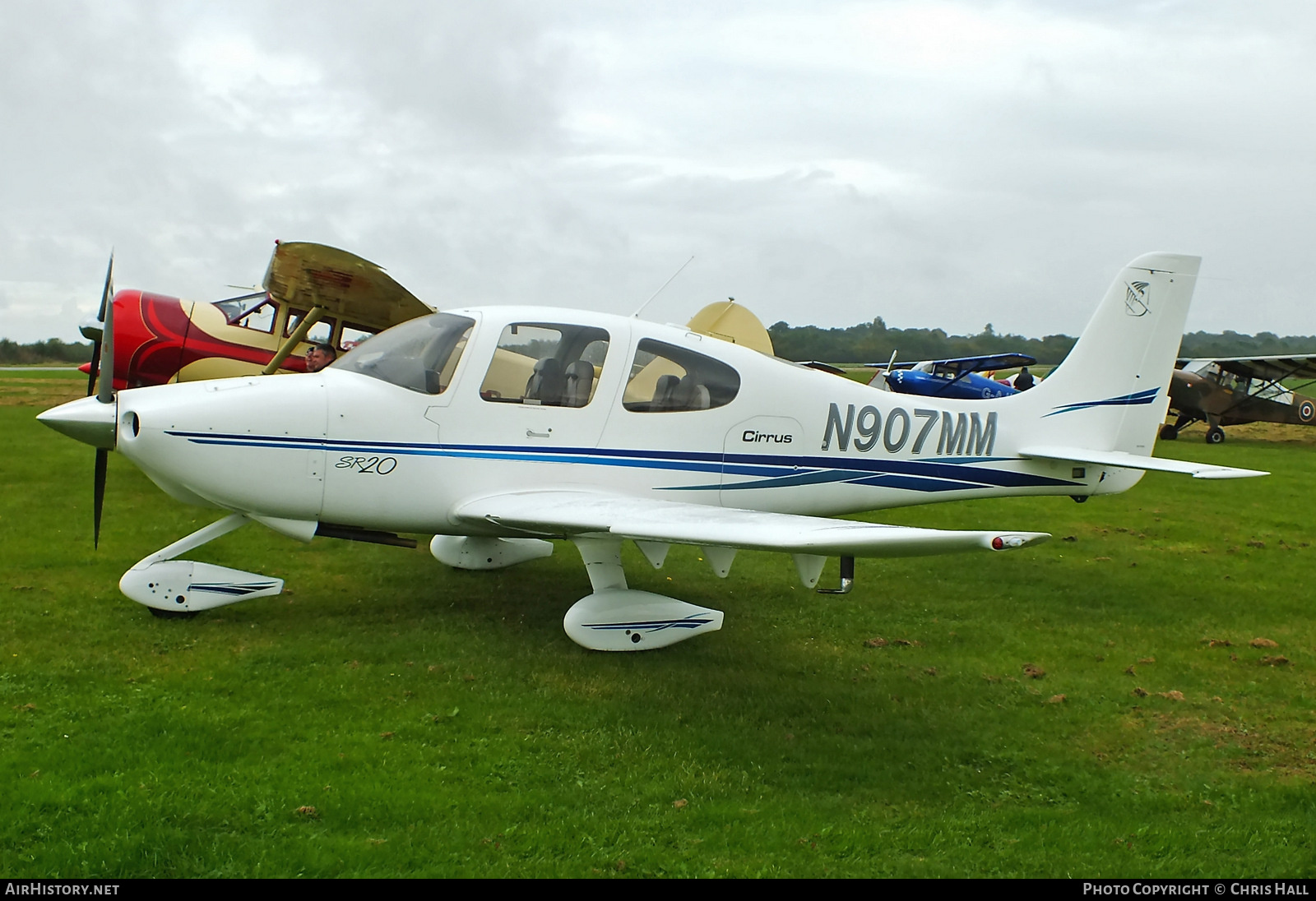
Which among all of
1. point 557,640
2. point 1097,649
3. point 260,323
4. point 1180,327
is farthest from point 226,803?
point 260,323

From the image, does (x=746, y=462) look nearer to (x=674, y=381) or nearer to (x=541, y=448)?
(x=674, y=381)

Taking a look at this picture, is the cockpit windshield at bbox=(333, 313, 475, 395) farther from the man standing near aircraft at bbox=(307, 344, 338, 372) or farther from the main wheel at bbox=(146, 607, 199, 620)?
the man standing near aircraft at bbox=(307, 344, 338, 372)

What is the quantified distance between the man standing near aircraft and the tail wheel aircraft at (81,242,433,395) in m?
0.20

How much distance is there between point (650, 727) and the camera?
4688mm

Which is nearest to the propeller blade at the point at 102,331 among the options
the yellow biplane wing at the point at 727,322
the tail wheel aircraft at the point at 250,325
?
the tail wheel aircraft at the point at 250,325

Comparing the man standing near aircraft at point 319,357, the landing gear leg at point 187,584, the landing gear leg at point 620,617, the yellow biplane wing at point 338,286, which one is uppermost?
the yellow biplane wing at point 338,286

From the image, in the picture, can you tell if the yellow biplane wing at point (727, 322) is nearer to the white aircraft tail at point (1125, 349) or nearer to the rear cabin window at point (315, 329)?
the white aircraft tail at point (1125, 349)

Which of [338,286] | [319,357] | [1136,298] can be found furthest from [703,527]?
[319,357]

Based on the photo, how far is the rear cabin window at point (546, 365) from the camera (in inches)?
236

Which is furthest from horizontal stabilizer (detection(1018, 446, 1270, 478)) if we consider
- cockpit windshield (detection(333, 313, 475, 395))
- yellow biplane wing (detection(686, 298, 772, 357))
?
cockpit windshield (detection(333, 313, 475, 395))

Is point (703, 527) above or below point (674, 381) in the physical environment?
below

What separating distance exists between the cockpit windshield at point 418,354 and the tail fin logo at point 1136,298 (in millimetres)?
5743

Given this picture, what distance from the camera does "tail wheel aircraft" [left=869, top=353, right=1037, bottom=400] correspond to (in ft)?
81.6

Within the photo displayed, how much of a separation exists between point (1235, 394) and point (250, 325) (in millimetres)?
23585
